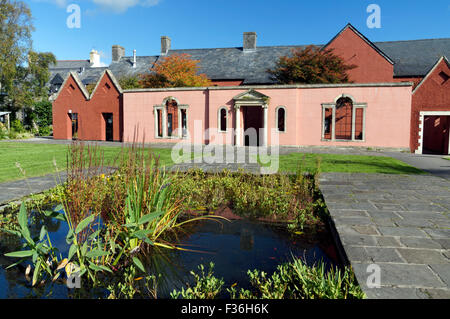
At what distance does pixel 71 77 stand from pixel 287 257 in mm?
25456

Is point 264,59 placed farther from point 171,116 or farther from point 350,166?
point 350,166

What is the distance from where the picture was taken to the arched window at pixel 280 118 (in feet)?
61.6

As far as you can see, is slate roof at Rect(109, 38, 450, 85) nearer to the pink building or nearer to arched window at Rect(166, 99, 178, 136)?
the pink building

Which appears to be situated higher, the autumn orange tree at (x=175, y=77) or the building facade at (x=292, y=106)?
the autumn orange tree at (x=175, y=77)

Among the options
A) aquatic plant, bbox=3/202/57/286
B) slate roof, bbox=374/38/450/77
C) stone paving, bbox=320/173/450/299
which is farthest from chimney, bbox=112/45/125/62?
aquatic plant, bbox=3/202/57/286

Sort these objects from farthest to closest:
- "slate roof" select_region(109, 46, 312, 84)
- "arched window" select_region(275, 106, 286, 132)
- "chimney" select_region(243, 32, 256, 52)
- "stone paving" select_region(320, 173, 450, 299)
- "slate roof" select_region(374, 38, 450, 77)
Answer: "chimney" select_region(243, 32, 256, 52)
"slate roof" select_region(109, 46, 312, 84)
"slate roof" select_region(374, 38, 450, 77)
"arched window" select_region(275, 106, 286, 132)
"stone paving" select_region(320, 173, 450, 299)

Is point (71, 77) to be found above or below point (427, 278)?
above

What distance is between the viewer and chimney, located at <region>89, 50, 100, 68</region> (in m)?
46.2

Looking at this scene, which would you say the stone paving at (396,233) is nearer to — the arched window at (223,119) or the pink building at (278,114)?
the pink building at (278,114)

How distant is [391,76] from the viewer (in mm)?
22719

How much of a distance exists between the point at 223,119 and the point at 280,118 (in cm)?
361

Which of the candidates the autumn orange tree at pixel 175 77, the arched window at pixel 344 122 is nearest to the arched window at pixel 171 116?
the autumn orange tree at pixel 175 77

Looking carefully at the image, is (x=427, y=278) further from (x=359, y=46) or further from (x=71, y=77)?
(x=71, y=77)

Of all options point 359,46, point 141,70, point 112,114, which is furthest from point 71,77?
point 359,46
